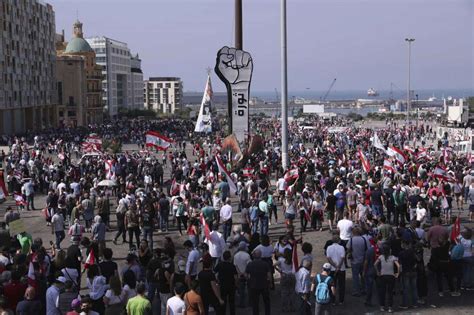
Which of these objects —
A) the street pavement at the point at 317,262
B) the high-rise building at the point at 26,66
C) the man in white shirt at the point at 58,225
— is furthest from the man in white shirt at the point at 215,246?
the high-rise building at the point at 26,66

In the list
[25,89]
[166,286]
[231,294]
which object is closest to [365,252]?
[231,294]

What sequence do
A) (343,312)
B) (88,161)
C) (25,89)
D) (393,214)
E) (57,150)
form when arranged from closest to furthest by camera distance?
(343,312) < (393,214) < (88,161) < (57,150) < (25,89)

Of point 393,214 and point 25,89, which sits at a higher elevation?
point 25,89

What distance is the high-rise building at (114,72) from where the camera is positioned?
155250 mm

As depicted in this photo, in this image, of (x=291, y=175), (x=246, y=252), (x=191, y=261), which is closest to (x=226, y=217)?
(x=246, y=252)

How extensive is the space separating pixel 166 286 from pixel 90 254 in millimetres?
2184

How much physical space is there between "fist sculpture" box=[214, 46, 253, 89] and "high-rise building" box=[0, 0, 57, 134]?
153ft

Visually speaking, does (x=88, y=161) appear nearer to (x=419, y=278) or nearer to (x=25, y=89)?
(x=419, y=278)

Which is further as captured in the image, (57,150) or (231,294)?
(57,150)

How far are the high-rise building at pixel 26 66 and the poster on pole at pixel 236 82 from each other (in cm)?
4683

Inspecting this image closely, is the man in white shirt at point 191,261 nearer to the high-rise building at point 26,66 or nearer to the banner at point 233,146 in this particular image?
the banner at point 233,146

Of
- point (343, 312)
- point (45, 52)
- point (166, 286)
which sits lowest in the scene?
point (343, 312)

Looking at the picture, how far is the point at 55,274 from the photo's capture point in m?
11.4

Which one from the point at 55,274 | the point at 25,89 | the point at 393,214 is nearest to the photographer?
the point at 55,274
